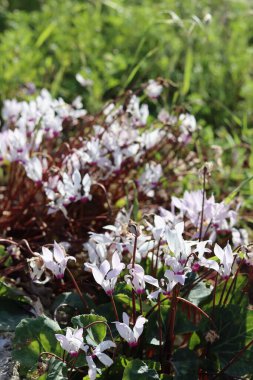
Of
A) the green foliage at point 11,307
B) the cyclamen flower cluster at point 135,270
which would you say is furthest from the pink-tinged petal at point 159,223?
the green foliage at point 11,307

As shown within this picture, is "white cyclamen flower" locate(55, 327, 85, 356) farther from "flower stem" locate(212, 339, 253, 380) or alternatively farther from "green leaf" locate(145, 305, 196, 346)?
"flower stem" locate(212, 339, 253, 380)

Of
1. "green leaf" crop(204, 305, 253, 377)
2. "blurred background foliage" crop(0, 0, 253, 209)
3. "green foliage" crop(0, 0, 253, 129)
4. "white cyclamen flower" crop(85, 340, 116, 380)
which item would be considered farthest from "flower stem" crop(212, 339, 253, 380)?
"green foliage" crop(0, 0, 253, 129)

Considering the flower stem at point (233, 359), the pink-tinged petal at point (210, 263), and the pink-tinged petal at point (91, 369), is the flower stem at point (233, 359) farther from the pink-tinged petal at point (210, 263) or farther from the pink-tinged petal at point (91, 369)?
the pink-tinged petal at point (91, 369)

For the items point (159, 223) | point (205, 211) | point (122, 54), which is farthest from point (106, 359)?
point (122, 54)

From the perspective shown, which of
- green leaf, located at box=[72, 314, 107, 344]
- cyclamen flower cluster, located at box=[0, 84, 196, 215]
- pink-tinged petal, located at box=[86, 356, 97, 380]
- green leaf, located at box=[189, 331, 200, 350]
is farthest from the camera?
cyclamen flower cluster, located at box=[0, 84, 196, 215]

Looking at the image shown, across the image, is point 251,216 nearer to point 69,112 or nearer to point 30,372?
point 69,112

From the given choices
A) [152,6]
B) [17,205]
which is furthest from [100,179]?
[152,6]
